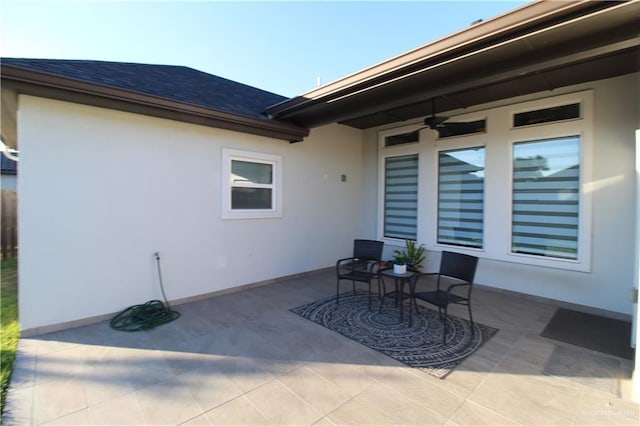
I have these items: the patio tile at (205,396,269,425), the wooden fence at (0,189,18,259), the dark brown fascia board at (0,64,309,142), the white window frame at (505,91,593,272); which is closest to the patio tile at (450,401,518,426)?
the patio tile at (205,396,269,425)

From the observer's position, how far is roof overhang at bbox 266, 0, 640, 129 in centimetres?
229

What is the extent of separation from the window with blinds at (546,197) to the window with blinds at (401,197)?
1811 mm

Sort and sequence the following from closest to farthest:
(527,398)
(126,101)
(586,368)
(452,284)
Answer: (527,398), (586,368), (126,101), (452,284)

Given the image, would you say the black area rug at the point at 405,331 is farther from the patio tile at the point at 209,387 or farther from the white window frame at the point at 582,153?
the white window frame at the point at 582,153

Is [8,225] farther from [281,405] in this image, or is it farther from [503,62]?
[503,62]

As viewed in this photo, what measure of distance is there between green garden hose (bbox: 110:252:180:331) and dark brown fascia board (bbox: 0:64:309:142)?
197cm

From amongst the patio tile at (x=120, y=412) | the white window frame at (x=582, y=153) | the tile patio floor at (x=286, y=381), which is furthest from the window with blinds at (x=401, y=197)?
the patio tile at (x=120, y=412)

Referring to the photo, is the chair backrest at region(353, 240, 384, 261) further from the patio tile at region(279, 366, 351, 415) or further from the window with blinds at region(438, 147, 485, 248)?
the patio tile at region(279, 366, 351, 415)

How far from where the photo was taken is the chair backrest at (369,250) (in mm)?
4453

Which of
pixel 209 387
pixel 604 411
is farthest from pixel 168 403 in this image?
pixel 604 411

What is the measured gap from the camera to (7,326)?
3244 mm

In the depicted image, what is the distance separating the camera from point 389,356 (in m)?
2.73

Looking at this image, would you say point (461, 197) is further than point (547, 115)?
Yes

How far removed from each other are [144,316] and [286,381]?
2290 mm
